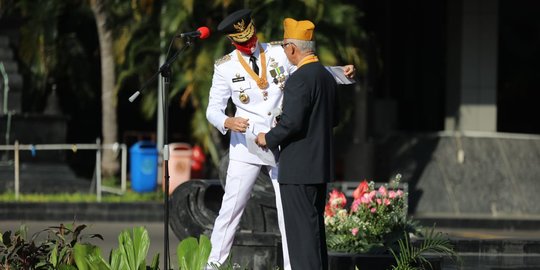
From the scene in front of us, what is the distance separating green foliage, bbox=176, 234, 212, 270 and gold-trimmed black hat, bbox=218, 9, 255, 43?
1601mm

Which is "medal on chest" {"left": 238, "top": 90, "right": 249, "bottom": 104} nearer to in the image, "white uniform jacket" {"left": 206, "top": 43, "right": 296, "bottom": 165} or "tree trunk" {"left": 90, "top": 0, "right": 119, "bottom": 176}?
"white uniform jacket" {"left": 206, "top": 43, "right": 296, "bottom": 165}

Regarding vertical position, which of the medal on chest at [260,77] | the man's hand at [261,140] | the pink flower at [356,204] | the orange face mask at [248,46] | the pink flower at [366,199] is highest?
the orange face mask at [248,46]

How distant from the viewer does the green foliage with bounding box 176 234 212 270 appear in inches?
340

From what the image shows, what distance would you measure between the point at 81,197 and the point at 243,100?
1062 cm

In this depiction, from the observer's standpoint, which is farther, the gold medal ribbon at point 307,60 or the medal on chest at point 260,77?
the medal on chest at point 260,77

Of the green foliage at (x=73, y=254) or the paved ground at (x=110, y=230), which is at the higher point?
the green foliage at (x=73, y=254)

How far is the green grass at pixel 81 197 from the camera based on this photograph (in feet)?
63.8

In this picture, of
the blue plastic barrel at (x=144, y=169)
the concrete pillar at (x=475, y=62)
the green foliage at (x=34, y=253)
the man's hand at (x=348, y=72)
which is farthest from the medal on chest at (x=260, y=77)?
the concrete pillar at (x=475, y=62)

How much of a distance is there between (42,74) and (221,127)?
15.6 m

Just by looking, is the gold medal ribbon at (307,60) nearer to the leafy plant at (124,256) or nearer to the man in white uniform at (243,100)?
the man in white uniform at (243,100)

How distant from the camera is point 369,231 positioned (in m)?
10.3

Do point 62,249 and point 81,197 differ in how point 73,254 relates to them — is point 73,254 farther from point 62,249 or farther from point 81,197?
point 81,197

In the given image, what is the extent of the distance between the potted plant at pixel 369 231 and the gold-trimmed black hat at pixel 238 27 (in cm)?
166

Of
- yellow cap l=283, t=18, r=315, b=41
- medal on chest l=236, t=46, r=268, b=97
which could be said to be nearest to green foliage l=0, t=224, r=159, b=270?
medal on chest l=236, t=46, r=268, b=97
